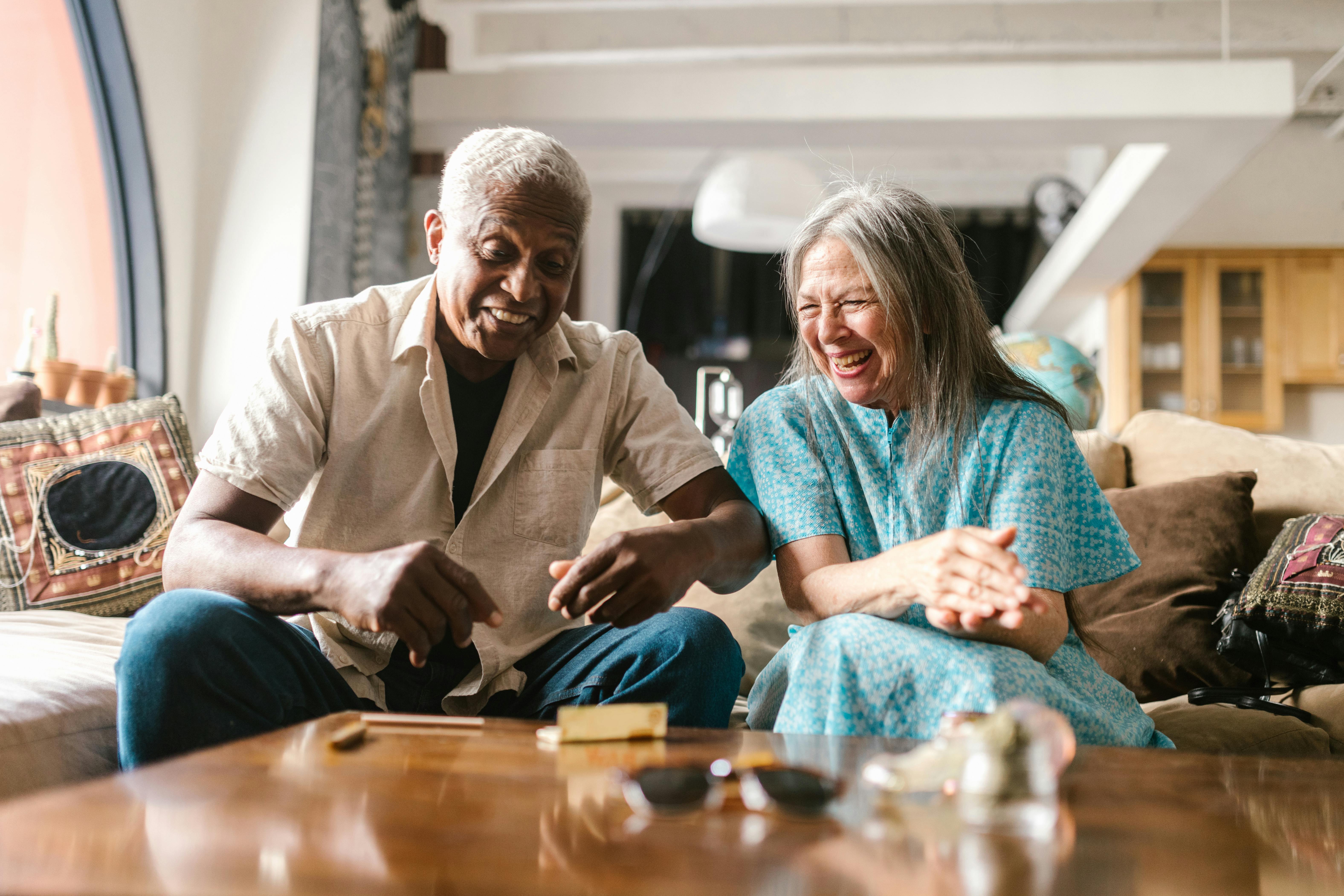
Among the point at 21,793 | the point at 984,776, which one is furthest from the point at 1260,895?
the point at 21,793

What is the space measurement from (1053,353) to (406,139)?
10.1ft

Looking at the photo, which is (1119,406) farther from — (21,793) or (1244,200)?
(21,793)

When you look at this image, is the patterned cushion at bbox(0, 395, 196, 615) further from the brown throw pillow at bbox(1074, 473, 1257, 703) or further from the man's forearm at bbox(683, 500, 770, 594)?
the brown throw pillow at bbox(1074, 473, 1257, 703)

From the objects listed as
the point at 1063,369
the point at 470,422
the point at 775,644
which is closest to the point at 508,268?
the point at 470,422

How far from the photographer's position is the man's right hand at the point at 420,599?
1056 millimetres

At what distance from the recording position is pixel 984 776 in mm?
743

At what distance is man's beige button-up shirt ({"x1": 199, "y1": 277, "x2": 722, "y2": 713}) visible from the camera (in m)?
1.41

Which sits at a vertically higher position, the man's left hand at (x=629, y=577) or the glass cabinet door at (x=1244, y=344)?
the glass cabinet door at (x=1244, y=344)

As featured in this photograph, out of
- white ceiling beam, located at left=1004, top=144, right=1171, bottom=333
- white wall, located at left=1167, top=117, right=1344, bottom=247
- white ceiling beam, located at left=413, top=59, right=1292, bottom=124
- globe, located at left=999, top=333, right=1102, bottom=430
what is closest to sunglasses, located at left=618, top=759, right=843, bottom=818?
globe, located at left=999, top=333, right=1102, bottom=430

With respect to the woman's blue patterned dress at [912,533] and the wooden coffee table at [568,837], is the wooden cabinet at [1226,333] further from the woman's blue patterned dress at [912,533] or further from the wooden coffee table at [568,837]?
the wooden coffee table at [568,837]

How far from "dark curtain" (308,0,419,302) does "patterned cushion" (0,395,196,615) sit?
4.92 feet

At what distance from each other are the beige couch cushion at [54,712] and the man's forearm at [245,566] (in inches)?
5.2

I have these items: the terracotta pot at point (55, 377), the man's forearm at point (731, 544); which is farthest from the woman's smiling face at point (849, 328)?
the terracotta pot at point (55, 377)

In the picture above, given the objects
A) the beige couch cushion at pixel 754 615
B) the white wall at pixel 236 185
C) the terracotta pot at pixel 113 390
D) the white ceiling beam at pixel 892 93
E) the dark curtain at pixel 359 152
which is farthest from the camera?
the white ceiling beam at pixel 892 93
